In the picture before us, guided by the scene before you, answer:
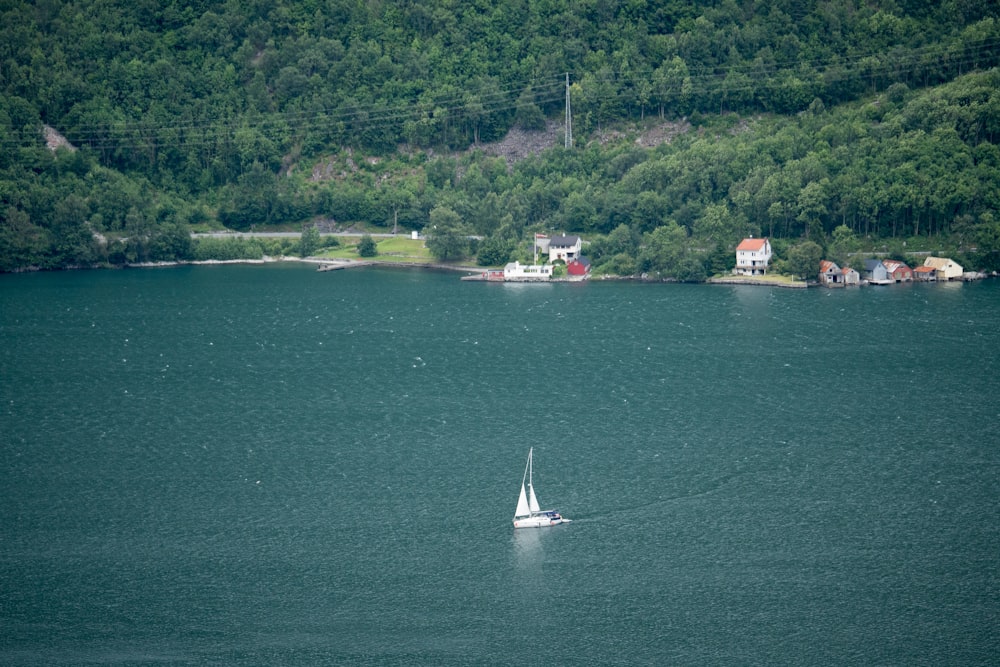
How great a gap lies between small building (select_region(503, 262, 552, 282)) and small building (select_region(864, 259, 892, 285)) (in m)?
24.4

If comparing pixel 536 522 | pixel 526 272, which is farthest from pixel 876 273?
pixel 536 522

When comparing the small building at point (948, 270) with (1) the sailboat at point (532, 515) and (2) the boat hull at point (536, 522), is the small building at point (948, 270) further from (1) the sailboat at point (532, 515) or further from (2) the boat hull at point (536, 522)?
(2) the boat hull at point (536, 522)

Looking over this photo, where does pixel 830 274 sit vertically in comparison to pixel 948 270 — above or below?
below

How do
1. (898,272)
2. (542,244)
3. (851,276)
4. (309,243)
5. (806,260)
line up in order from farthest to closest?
1. (309,243)
2. (542,244)
3. (898,272)
4. (851,276)
5. (806,260)

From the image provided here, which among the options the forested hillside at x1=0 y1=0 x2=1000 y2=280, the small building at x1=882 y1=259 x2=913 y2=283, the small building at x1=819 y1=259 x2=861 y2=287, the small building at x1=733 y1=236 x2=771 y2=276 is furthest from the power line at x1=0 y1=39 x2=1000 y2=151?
the small building at x1=819 y1=259 x2=861 y2=287

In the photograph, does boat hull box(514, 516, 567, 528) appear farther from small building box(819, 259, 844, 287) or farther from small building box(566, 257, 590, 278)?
small building box(566, 257, 590, 278)

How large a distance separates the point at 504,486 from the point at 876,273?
171 feet

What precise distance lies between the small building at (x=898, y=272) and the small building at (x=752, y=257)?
8783 millimetres

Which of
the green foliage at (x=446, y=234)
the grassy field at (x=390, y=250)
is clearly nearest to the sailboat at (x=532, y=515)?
the green foliage at (x=446, y=234)

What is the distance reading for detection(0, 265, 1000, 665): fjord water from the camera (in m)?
41.4

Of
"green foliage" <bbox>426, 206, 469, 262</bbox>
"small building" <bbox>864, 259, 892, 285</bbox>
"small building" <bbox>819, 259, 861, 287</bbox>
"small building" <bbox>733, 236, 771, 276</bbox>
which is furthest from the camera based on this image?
"green foliage" <bbox>426, 206, 469, 262</bbox>

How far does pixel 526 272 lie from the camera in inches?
4075

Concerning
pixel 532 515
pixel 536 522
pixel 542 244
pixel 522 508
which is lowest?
pixel 536 522

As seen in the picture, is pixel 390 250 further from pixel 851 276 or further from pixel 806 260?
pixel 851 276
